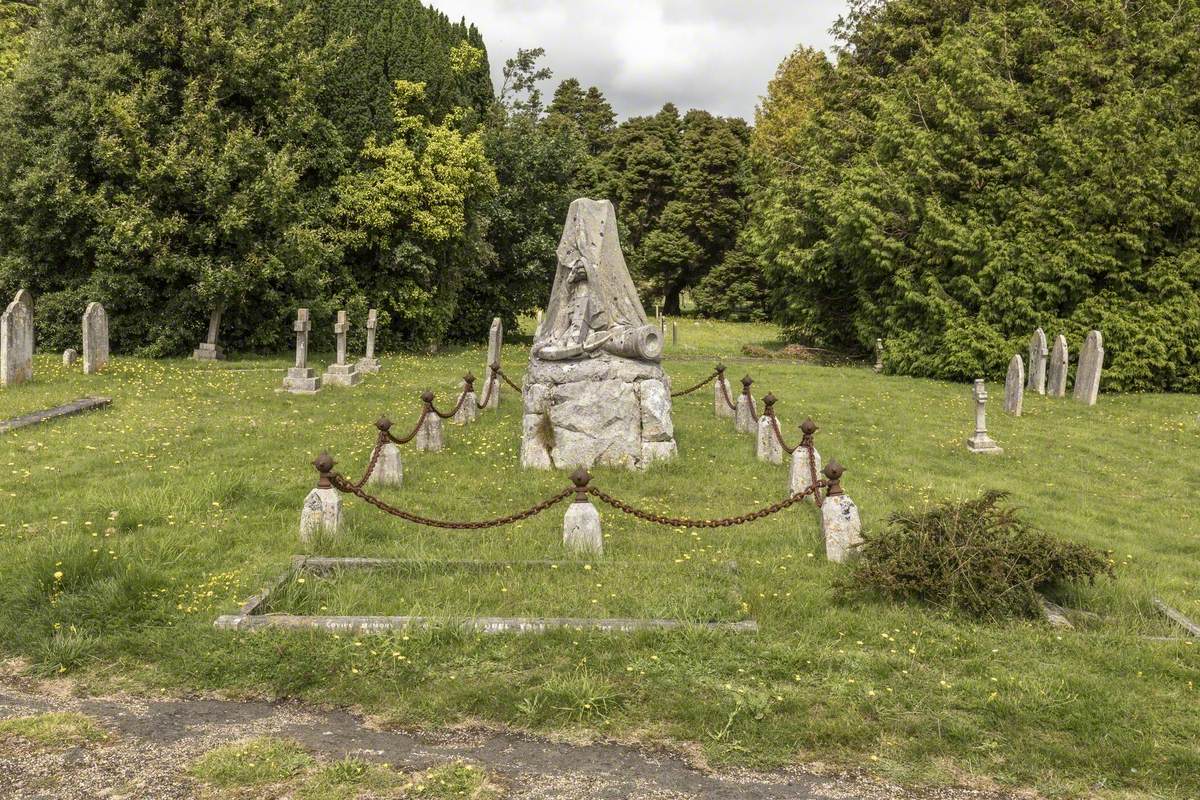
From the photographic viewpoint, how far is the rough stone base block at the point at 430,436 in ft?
40.8

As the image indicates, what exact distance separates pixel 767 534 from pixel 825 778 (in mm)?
4108

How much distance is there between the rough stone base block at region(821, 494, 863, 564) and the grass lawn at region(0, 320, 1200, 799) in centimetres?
33

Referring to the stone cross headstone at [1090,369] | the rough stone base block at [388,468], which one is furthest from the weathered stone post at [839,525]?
the stone cross headstone at [1090,369]

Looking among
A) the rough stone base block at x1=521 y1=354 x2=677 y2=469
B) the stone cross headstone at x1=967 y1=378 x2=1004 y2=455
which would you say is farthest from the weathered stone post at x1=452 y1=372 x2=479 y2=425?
the stone cross headstone at x1=967 y1=378 x2=1004 y2=455

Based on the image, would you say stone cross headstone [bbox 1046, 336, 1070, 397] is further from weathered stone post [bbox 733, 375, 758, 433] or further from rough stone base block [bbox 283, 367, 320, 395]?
rough stone base block [bbox 283, 367, 320, 395]

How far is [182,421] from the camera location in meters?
13.9

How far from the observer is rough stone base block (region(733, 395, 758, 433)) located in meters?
14.1

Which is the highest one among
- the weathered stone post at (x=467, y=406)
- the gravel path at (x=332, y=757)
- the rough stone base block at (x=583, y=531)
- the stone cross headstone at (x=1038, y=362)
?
the stone cross headstone at (x=1038, y=362)

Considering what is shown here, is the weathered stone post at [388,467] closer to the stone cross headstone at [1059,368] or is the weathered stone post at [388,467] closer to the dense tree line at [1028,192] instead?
the stone cross headstone at [1059,368]

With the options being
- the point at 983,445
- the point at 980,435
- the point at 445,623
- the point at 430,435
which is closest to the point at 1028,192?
the point at 980,435

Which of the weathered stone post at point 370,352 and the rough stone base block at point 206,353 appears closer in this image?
the weathered stone post at point 370,352

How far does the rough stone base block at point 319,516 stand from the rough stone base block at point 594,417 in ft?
12.7

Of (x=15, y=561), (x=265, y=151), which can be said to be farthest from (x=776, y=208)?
(x=15, y=561)

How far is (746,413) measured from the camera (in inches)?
564
